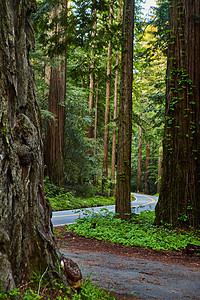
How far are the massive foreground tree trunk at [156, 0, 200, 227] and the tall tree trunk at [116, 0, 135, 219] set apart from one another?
128cm

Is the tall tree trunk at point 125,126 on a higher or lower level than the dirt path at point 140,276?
higher

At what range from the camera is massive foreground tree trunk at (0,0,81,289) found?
245 cm

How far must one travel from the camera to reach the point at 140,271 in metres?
4.74

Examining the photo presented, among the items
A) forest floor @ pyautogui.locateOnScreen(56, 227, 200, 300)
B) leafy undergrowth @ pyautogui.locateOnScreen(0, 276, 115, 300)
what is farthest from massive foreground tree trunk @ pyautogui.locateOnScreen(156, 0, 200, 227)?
leafy undergrowth @ pyautogui.locateOnScreen(0, 276, 115, 300)

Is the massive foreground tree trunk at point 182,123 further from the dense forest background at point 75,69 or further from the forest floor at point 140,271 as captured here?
the forest floor at point 140,271

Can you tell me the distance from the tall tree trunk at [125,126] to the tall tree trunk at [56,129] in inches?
247

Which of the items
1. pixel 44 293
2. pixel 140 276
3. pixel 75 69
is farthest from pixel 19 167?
pixel 75 69

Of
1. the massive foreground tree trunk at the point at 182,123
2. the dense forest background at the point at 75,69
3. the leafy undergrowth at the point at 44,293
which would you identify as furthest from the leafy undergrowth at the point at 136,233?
the leafy undergrowth at the point at 44,293

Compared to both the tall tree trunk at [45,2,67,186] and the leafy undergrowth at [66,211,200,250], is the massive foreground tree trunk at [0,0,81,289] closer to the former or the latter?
the leafy undergrowth at [66,211,200,250]

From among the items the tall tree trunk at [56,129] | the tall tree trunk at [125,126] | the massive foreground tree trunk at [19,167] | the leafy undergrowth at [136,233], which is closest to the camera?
the massive foreground tree trunk at [19,167]

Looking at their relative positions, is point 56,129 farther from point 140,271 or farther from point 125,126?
point 140,271

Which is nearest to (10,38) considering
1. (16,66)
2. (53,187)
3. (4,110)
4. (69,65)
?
(16,66)

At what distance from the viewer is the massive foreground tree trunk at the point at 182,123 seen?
8266mm

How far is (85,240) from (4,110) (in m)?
6.04
